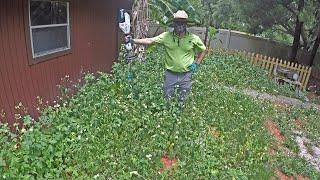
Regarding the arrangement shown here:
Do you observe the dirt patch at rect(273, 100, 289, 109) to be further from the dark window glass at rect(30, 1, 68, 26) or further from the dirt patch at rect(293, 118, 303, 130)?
the dark window glass at rect(30, 1, 68, 26)

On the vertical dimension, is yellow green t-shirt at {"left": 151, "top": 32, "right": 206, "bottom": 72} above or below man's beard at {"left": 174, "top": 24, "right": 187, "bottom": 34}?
below

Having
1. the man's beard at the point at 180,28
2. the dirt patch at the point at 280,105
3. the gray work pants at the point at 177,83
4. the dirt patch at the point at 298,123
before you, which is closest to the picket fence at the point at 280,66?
the dirt patch at the point at 280,105

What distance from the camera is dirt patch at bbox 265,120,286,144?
6.03 meters

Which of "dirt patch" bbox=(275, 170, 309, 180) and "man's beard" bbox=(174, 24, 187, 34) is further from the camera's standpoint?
"man's beard" bbox=(174, 24, 187, 34)

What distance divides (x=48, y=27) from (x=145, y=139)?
2854 millimetres

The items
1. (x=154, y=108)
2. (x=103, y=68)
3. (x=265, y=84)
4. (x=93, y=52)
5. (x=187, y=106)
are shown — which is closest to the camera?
(x=154, y=108)

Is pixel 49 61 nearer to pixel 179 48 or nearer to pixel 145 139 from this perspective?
pixel 179 48

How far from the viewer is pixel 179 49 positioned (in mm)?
5559

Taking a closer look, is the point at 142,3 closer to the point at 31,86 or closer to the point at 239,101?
the point at 239,101

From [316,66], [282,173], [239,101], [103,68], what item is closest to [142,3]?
[103,68]

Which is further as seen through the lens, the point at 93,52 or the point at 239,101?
the point at 93,52

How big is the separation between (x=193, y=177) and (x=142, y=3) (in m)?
6.30

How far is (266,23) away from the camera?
13633 millimetres

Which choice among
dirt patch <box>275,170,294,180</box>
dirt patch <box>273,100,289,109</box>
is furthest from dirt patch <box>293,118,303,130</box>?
dirt patch <box>275,170,294,180</box>
